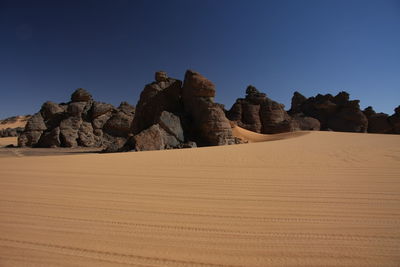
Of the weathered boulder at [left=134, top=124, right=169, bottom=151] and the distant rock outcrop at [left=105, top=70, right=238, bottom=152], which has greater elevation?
the distant rock outcrop at [left=105, top=70, right=238, bottom=152]

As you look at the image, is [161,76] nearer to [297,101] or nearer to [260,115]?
[260,115]

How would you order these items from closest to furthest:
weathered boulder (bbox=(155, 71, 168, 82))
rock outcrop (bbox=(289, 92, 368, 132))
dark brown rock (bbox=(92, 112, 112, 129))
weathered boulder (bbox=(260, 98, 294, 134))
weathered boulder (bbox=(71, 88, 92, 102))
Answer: weathered boulder (bbox=(155, 71, 168, 82)) → dark brown rock (bbox=(92, 112, 112, 129)) → weathered boulder (bbox=(71, 88, 92, 102)) → weathered boulder (bbox=(260, 98, 294, 134)) → rock outcrop (bbox=(289, 92, 368, 132))

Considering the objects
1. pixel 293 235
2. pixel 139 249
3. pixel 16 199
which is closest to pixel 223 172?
pixel 293 235

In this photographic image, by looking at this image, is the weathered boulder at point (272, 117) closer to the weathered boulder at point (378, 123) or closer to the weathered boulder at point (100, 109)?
the weathered boulder at point (100, 109)

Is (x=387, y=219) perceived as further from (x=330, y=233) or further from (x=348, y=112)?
(x=348, y=112)

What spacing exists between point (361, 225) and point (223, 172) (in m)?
1.93

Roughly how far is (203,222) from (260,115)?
20.8 metres

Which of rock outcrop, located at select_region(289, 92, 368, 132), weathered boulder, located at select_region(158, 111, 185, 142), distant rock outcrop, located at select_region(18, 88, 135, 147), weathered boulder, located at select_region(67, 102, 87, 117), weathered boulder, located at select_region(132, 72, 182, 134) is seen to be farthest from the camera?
rock outcrop, located at select_region(289, 92, 368, 132)

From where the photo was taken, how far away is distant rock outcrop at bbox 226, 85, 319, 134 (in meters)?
19.8

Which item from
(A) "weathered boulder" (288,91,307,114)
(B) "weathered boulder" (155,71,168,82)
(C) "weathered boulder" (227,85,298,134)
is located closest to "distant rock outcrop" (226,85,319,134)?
(C) "weathered boulder" (227,85,298,134)

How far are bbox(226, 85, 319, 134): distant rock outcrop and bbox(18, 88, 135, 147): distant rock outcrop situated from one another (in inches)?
421

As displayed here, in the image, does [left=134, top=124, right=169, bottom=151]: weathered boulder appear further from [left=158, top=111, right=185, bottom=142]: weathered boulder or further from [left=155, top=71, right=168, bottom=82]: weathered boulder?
[left=155, top=71, right=168, bottom=82]: weathered boulder

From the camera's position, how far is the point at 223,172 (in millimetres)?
3162

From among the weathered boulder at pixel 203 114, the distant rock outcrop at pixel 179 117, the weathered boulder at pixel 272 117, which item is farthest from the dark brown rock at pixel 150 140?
the weathered boulder at pixel 272 117
